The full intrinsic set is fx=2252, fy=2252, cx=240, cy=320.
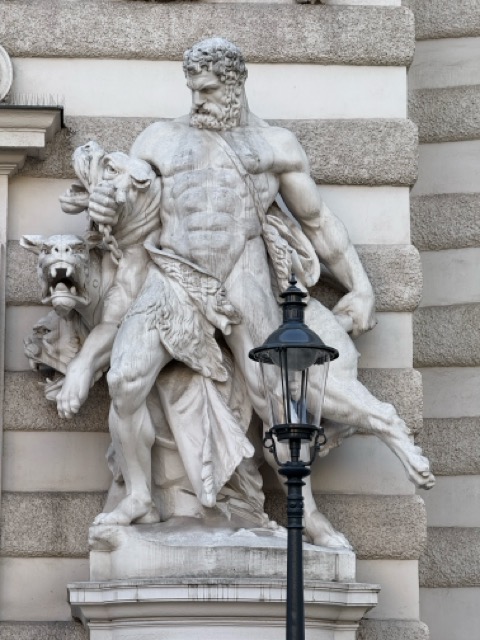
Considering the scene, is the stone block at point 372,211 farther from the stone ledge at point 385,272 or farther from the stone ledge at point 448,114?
the stone ledge at point 448,114

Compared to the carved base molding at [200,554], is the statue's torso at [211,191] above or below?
above

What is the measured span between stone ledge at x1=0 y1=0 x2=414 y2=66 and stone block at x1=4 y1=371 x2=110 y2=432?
1933 mm

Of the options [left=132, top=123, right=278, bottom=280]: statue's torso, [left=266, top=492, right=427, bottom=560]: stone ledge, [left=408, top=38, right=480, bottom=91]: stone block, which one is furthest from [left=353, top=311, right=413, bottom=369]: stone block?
[left=408, top=38, right=480, bottom=91]: stone block

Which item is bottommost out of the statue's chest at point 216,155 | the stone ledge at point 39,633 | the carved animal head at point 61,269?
the stone ledge at point 39,633

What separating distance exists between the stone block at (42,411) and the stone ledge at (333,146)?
1241 mm

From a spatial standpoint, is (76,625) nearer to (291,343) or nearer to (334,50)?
(291,343)

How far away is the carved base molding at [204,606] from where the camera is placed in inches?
447

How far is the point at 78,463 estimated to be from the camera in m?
12.2

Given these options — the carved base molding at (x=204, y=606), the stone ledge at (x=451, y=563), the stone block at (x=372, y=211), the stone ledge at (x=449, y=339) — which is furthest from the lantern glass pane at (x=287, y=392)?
the stone ledge at (x=449, y=339)

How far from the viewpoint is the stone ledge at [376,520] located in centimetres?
1214

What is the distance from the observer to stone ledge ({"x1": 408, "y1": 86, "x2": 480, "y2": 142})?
14180 mm

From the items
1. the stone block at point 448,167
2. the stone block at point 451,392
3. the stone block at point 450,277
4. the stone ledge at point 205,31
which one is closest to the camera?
the stone ledge at point 205,31

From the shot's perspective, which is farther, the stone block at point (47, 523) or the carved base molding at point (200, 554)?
the stone block at point (47, 523)

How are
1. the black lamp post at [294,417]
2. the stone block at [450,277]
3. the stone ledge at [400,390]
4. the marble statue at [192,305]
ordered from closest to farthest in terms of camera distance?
1. the black lamp post at [294,417]
2. the marble statue at [192,305]
3. the stone ledge at [400,390]
4. the stone block at [450,277]
